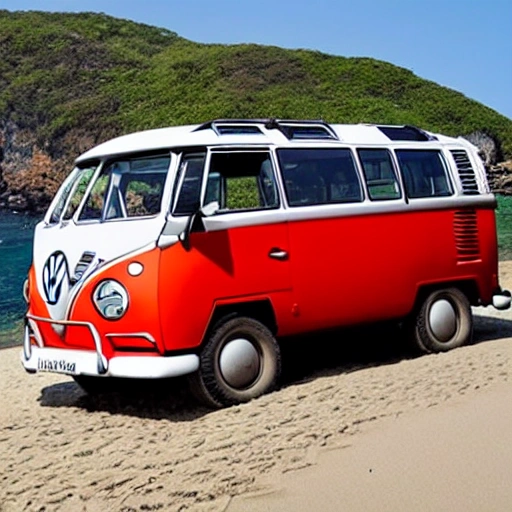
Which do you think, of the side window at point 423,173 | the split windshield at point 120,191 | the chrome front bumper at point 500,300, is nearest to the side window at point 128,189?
the split windshield at point 120,191

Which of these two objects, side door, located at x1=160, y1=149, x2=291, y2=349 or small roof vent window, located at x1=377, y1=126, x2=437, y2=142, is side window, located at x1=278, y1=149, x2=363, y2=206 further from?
small roof vent window, located at x1=377, y1=126, x2=437, y2=142

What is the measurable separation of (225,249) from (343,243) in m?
1.39

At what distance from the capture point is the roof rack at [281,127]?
8.34 m

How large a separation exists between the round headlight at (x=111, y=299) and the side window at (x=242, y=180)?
1125 millimetres

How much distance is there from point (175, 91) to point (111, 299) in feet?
276

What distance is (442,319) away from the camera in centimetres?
985

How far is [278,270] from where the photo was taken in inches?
325

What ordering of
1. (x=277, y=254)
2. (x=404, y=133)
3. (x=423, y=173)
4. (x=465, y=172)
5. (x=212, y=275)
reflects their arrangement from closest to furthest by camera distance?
(x=212, y=275) < (x=277, y=254) < (x=423, y=173) < (x=404, y=133) < (x=465, y=172)

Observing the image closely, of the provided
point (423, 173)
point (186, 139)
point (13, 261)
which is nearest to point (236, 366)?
point (186, 139)

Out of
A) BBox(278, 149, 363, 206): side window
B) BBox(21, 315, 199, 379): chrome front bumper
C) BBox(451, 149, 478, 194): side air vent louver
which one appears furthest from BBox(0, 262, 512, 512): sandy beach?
BBox(451, 149, 478, 194): side air vent louver

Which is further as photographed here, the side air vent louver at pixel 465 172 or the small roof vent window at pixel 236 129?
the side air vent louver at pixel 465 172

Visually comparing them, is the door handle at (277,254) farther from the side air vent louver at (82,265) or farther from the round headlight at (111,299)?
the side air vent louver at (82,265)

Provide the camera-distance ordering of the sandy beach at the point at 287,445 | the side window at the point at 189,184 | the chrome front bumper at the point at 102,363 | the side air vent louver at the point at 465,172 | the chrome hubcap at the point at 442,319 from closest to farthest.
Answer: the sandy beach at the point at 287,445 → the chrome front bumper at the point at 102,363 → the side window at the point at 189,184 → the chrome hubcap at the point at 442,319 → the side air vent louver at the point at 465,172

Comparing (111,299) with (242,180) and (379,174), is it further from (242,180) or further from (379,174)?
(379,174)
